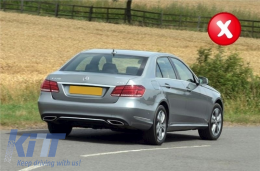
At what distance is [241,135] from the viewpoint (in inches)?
553

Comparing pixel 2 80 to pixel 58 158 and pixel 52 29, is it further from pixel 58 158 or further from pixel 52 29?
pixel 52 29

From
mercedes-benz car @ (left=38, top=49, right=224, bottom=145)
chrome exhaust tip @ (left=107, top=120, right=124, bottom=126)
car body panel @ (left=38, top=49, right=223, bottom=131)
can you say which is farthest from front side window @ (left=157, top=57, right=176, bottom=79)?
chrome exhaust tip @ (left=107, top=120, right=124, bottom=126)

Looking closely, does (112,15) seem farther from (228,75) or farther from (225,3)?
(228,75)

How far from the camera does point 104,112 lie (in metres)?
10.7

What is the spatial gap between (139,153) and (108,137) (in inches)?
86.3

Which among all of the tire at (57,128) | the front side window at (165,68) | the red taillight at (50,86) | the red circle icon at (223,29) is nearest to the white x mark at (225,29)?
the red circle icon at (223,29)

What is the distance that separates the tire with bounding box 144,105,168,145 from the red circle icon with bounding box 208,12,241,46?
1047cm

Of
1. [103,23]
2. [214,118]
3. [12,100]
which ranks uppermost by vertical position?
[214,118]

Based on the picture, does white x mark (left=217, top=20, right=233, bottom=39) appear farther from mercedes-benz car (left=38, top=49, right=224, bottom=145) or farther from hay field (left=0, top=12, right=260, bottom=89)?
mercedes-benz car (left=38, top=49, right=224, bottom=145)

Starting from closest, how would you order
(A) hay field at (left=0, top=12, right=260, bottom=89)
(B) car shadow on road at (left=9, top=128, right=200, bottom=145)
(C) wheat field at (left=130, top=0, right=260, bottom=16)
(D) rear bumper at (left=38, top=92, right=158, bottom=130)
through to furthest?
(D) rear bumper at (left=38, top=92, right=158, bottom=130), (B) car shadow on road at (left=9, top=128, right=200, bottom=145), (A) hay field at (left=0, top=12, right=260, bottom=89), (C) wheat field at (left=130, top=0, right=260, bottom=16)

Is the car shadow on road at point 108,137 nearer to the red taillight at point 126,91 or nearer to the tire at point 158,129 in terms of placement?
the tire at point 158,129

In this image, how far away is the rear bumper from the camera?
1072cm

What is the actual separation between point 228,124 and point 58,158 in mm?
8137

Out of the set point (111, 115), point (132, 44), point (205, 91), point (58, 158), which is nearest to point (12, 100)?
point (205, 91)
